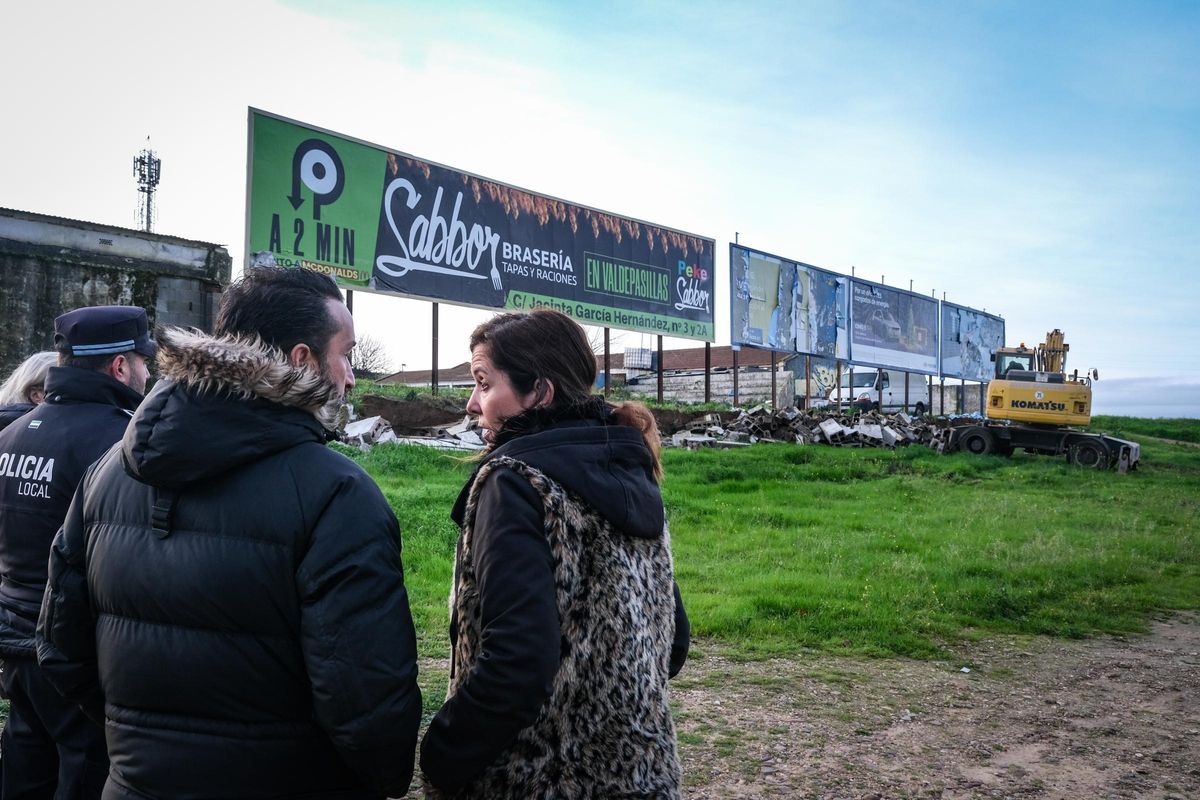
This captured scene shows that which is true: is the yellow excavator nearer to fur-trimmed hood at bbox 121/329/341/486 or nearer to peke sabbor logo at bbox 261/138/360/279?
peke sabbor logo at bbox 261/138/360/279

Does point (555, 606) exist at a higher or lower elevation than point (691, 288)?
lower

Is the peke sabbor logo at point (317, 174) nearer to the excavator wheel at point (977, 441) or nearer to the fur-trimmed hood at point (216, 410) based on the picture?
the fur-trimmed hood at point (216, 410)

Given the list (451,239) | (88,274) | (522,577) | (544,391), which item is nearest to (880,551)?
(544,391)

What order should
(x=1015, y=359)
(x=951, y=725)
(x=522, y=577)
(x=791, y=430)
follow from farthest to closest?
(x=1015, y=359), (x=791, y=430), (x=951, y=725), (x=522, y=577)

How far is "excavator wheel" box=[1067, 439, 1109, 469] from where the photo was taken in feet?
64.7

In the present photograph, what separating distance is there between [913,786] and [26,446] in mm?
3743

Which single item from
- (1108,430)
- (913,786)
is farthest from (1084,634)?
(1108,430)

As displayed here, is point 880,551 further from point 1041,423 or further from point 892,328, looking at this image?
point 892,328

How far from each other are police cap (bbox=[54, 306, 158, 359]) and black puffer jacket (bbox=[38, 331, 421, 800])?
141 cm

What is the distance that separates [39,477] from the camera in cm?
274

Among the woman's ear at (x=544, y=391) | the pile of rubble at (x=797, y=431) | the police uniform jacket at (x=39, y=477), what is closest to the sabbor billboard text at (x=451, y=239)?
the pile of rubble at (x=797, y=431)

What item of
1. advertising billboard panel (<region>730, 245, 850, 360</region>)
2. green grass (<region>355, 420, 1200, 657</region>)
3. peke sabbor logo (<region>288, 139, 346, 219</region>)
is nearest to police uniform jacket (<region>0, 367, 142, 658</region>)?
green grass (<region>355, 420, 1200, 657</region>)

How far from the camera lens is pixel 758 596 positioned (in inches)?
281

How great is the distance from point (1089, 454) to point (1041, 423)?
4.74 feet
